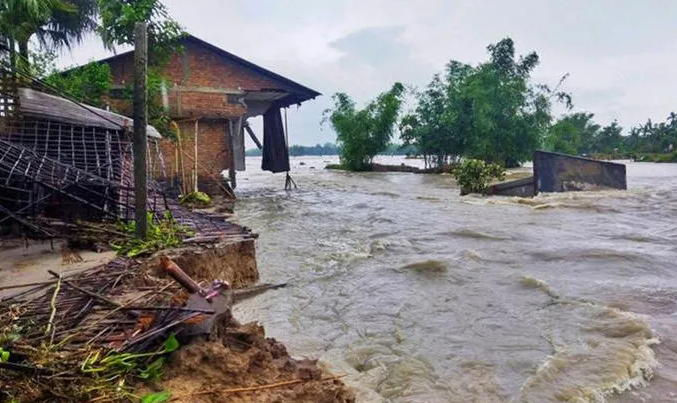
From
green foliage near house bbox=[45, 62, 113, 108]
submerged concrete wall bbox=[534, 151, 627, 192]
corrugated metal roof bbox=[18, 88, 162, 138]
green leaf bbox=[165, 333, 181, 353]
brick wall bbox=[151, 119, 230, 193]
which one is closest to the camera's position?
green leaf bbox=[165, 333, 181, 353]

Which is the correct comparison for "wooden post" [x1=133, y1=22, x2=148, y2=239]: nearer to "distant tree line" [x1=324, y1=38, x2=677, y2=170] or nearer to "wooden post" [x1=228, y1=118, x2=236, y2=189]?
"wooden post" [x1=228, y1=118, x2=236, y2=189]

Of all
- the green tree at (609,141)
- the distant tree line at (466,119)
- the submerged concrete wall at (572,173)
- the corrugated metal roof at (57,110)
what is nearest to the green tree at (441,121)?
the distant tree line at (466,119)

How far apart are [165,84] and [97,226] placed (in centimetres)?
968

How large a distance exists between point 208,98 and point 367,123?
18690 mm

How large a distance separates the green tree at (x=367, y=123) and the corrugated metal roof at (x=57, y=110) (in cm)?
2673

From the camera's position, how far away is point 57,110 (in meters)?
6.09

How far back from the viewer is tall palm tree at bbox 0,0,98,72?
487 inches

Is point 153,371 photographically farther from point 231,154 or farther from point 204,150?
point 231,154

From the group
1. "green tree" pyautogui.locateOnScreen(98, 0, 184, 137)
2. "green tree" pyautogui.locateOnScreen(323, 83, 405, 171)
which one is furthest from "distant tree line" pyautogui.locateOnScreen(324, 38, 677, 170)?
"green tree" pyautogui.locateOnScreen(98, 0, 184, 137)

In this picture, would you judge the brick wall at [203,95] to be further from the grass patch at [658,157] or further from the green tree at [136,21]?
the grass patch at [658,157]

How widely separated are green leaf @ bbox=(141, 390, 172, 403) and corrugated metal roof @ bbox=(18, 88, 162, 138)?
4.19 metres

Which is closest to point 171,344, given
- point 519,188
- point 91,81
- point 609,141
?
point 91,81

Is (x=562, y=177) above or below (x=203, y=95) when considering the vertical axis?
below

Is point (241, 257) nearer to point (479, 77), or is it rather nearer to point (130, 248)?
point (130, 248)
